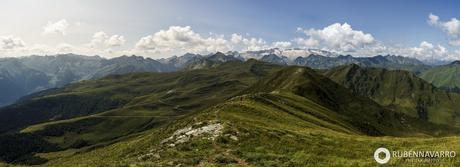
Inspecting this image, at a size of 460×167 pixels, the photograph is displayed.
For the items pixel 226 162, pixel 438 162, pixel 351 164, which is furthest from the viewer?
pixel 226 162

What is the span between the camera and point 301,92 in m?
187

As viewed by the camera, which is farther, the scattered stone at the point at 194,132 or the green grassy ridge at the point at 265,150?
the scattered stone at the point at 194,132

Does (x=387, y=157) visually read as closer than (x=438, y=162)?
No

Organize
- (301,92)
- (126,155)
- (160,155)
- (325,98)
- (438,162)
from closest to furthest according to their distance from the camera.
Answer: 1. (438,162)
2. (160,155)
3. (126,155)
4. (301,92)
5. (325,98)

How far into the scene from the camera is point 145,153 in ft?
148

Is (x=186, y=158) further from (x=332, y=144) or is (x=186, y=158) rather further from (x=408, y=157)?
(x=408, y=157)

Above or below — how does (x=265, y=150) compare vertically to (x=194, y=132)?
below

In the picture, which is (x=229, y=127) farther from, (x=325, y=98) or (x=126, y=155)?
(x=325, y=98)

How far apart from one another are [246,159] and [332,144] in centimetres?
1183

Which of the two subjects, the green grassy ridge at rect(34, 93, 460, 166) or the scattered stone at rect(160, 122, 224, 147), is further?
the scattered stone at rect(160, 122, 224, 147)

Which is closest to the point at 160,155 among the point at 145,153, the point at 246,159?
the point at 145,153

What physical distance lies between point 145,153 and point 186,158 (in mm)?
7487

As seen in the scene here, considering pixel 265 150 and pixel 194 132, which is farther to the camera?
pixel 194 132

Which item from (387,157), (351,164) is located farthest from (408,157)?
(351,164)
